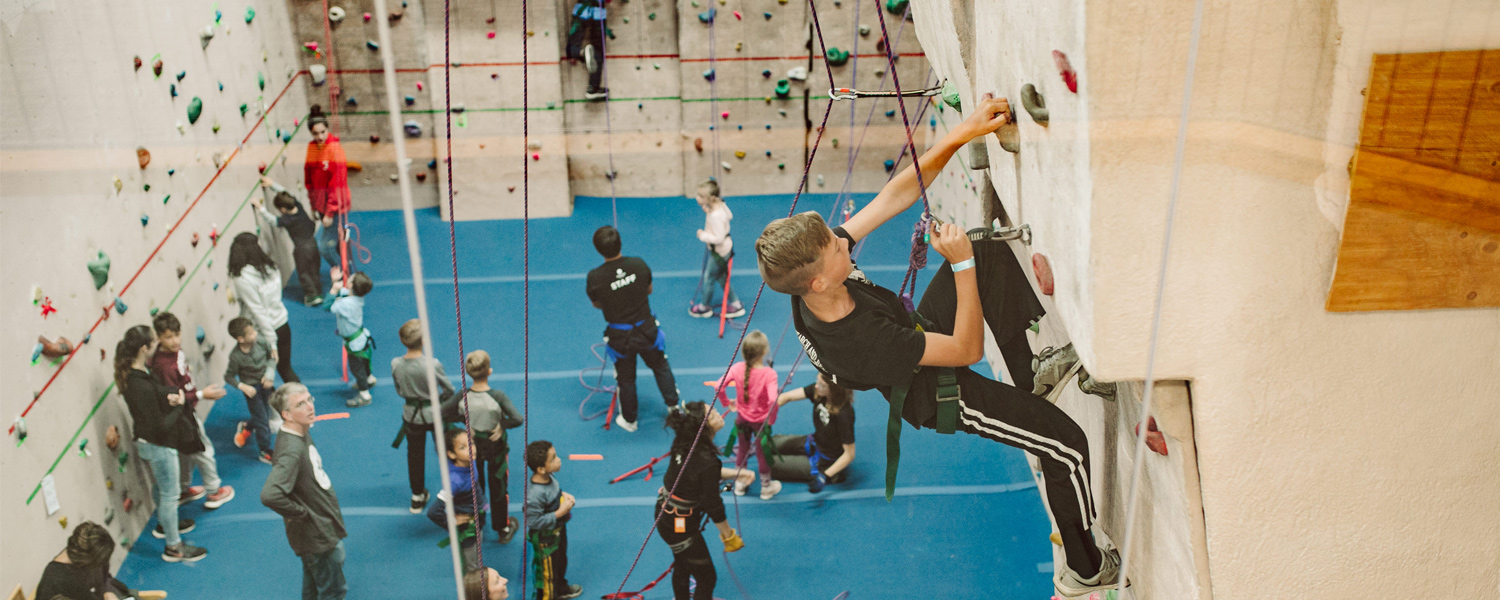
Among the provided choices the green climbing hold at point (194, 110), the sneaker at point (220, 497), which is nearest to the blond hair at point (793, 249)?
the sneaker at point (220, 497)

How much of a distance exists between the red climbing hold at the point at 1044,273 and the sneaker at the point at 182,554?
13.7 feet

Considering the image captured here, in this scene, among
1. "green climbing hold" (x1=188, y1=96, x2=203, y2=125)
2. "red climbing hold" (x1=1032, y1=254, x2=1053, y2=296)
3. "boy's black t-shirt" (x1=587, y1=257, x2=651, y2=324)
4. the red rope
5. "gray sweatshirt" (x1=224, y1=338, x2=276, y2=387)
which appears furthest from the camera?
"green climbing hold" (x1=188, y1=96, x2=203, y2=125)

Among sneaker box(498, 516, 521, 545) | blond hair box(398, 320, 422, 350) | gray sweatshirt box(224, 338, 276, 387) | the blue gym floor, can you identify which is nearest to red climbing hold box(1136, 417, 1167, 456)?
the blue gym floor

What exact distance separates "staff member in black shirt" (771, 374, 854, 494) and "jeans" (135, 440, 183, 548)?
9.17ft

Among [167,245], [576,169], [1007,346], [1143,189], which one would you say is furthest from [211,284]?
[1143,189]

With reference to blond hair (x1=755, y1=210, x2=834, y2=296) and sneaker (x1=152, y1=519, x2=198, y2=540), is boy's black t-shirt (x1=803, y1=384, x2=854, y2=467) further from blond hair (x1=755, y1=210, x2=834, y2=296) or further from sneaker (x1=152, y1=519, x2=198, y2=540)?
sneaker (x1=152, y1=519, x2=198, y2=540)

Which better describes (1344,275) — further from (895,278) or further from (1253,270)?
(895,278)

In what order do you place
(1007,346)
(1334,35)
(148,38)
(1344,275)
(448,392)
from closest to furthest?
(1334,35) < (1344,275) < (1007,346) < (448,392) < (148,38)

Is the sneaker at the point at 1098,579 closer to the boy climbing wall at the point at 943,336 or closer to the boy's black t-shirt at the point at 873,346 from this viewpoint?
the boy climbing wall at the point at 943,336

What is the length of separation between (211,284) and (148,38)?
1.46m

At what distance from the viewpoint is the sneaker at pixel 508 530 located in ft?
16.0

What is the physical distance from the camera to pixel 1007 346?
2779 mm

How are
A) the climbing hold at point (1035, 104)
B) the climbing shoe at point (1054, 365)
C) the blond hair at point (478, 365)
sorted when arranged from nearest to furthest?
the climbing hold at point (1035, 104) < the climbing shoe at point (1054, 365) < the blond hair at point (478, 365)

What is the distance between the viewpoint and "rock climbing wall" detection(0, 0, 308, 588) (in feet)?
12.9
